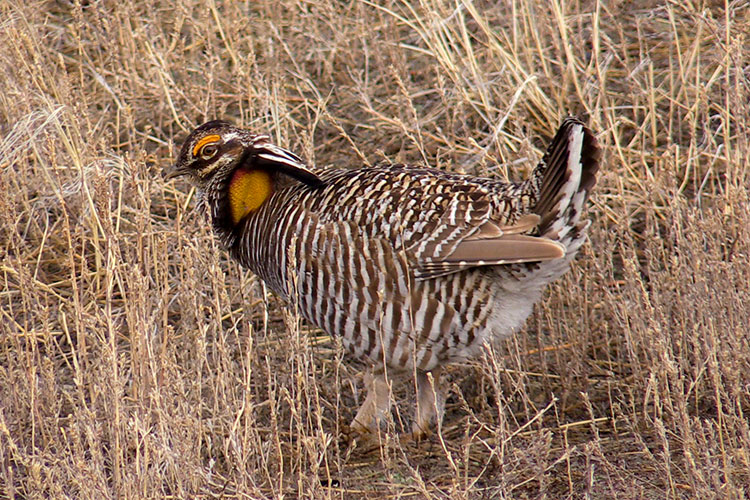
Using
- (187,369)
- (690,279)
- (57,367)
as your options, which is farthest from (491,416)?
(57,367)

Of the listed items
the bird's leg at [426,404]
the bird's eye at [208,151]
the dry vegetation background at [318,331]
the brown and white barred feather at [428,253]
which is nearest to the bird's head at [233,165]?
the bird's eye at [208,151]

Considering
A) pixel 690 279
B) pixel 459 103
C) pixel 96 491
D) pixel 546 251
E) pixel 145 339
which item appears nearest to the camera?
pixel 96 491

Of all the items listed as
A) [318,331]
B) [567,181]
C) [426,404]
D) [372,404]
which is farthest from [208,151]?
[567,181]

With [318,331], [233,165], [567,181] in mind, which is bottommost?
[318,331]

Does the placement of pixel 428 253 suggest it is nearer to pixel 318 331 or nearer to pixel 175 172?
pixel 175 172

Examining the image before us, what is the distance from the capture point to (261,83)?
5.25 meters

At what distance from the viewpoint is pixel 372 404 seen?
422 cm

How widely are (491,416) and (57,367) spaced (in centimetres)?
195

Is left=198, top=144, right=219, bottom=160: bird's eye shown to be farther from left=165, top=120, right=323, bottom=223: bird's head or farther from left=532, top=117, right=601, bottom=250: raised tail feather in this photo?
left=532, top=117, right=601, bottom=250: raised tail feather

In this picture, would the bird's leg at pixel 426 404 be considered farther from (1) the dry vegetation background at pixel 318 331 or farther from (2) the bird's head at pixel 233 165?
(2) the bird's head at pixel 233 165

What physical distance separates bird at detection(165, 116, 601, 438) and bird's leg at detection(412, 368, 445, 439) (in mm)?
31

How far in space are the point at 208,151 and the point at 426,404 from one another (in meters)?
1.39

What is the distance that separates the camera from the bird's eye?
4.31m

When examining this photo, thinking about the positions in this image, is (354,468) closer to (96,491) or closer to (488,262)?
(488,262)
